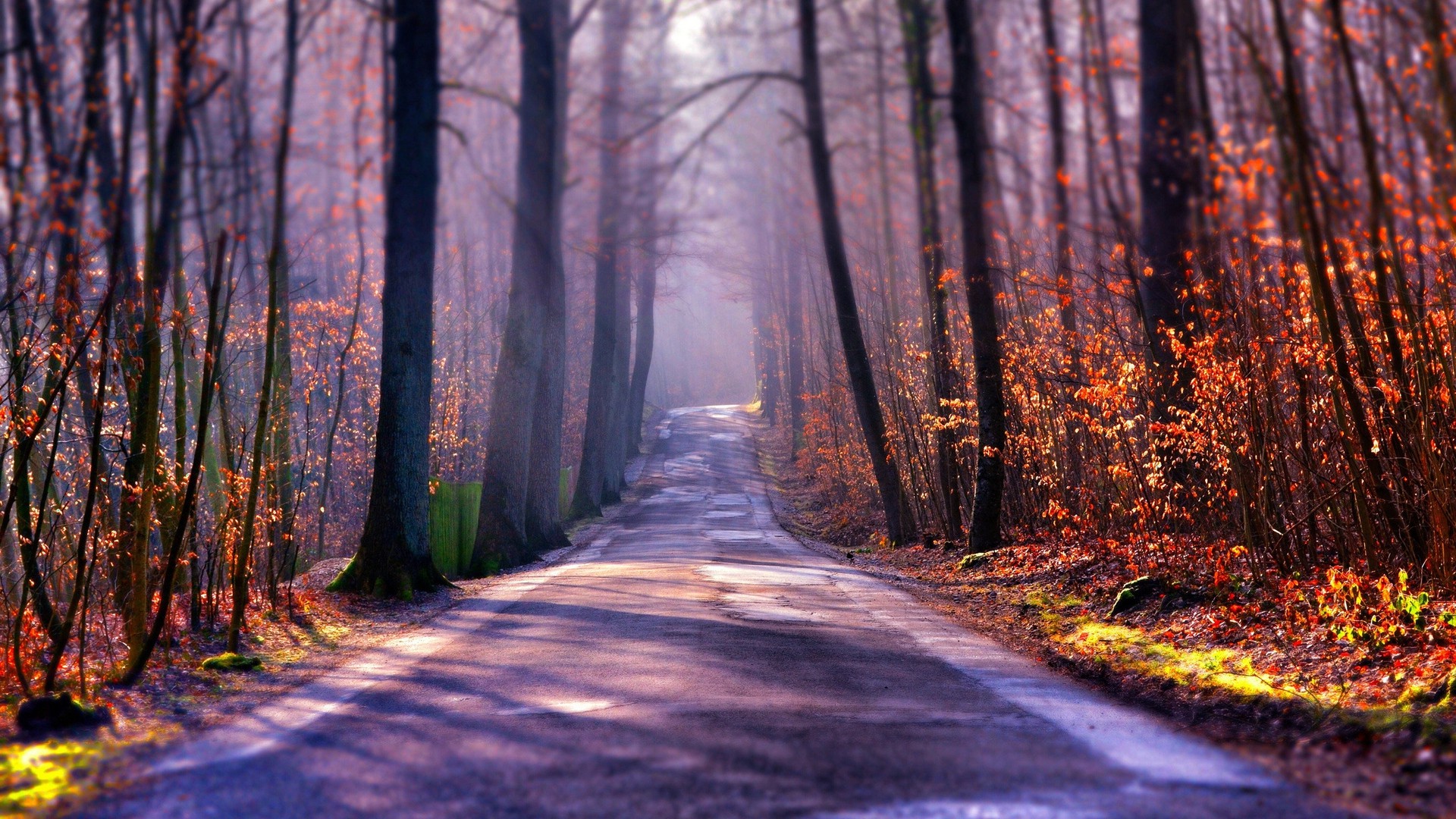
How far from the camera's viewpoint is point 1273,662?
19.8 ft

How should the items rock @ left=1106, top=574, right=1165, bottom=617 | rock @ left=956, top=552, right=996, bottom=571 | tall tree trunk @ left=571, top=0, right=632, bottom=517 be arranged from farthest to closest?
tall tree trunk @ left=571, top=0, right=632, bottom=517, rock @ left=956, top=552, right=996, bottom=571, rock @ left=1106, top=574, right=1165, bottom=617

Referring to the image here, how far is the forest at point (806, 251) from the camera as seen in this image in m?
6.39

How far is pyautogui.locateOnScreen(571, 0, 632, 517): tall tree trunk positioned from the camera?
18891mm

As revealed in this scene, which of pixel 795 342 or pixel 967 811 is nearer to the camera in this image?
pixel 967 811

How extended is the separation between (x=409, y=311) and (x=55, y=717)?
291 inches

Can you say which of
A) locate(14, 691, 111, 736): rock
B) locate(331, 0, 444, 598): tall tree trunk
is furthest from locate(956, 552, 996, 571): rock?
locate(14, 691, 111, 736): rock

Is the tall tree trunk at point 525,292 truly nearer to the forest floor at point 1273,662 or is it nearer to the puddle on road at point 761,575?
the puddle on road at point 761,575

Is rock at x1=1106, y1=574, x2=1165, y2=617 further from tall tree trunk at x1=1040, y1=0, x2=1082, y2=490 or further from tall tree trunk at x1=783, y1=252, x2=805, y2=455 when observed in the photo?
tall tree trunk at x1=783, y1=252, x2=805, y2=455

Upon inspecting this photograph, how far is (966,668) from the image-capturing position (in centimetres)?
636

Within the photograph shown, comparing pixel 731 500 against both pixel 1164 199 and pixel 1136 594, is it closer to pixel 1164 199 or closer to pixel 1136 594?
pixel 1164 199

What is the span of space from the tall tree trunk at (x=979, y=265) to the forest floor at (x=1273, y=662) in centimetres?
283

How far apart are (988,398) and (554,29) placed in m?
10.00

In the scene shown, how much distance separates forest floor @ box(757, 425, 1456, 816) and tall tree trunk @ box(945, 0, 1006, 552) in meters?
2.83

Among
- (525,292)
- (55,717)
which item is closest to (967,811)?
(55,717)
